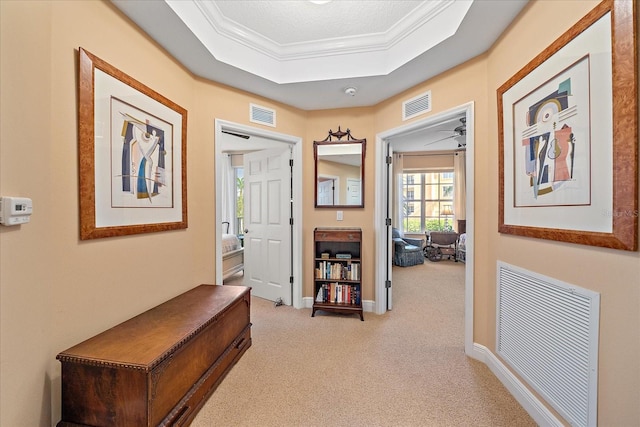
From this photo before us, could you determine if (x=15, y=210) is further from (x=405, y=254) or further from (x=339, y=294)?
(x=405, y=254)

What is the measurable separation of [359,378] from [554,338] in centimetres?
126

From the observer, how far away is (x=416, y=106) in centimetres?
266

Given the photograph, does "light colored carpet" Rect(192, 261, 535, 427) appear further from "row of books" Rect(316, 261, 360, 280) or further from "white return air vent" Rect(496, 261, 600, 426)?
"row of books" Rect(316, 261, 360, 280)

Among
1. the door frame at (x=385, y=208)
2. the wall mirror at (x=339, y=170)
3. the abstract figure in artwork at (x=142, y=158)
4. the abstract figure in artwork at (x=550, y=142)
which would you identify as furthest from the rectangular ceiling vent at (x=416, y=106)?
the abstract figure in artwork at (x=142, y=158)

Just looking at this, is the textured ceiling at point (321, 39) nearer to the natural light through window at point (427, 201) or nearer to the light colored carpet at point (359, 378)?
the light colored carpet at point (359, 378)

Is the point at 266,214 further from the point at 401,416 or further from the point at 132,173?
the point at 401,416

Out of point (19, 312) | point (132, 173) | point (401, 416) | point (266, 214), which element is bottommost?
point (401, 416)

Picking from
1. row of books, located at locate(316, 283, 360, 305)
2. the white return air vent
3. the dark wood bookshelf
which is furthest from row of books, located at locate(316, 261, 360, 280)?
the white return air vent

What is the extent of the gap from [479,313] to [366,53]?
8.30 feet

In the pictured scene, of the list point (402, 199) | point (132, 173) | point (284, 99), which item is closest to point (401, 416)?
point (132, 173)

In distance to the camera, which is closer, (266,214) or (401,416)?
(401,416)

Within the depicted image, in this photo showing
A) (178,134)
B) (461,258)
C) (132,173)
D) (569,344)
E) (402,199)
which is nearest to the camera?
(569,344)

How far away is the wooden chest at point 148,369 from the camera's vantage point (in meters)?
1.21

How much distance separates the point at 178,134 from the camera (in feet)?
7.14
